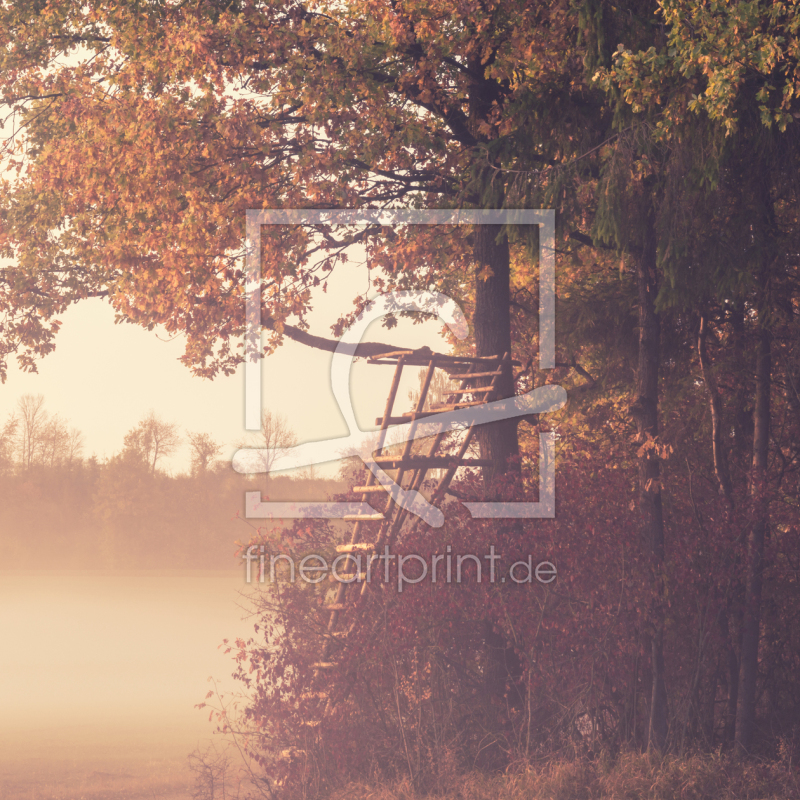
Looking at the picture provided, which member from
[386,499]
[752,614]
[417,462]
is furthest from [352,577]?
[752,614]

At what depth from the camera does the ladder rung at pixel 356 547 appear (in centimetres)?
1093

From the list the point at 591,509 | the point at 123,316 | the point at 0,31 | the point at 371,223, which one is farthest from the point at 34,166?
the point at 591,509

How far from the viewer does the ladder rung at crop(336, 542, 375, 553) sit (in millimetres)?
10930

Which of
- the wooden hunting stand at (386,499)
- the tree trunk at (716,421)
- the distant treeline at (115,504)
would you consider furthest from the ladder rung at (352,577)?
the distant treeline at (115,504)

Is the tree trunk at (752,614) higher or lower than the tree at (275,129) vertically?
lower

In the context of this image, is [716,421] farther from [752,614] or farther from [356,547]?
[356,547]

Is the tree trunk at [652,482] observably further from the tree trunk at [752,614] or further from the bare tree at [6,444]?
the bare tree at [6,444]

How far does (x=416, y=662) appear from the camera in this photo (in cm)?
1091

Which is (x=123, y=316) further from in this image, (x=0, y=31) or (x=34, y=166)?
(x=0, y=31)

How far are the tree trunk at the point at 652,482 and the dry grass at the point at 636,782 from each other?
1.76 feet

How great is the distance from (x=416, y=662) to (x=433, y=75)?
7936 mm

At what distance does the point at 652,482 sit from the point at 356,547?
11.4 feet

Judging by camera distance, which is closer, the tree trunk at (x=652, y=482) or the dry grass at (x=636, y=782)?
the dry grass at (x=636, y=782)

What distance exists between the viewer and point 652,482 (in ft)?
34.1
